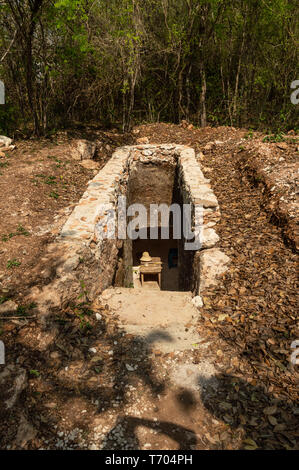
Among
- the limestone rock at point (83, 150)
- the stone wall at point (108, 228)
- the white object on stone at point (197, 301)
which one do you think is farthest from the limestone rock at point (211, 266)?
the limestone rock at point (83, 150)

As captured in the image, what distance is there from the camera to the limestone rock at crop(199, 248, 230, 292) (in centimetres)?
316

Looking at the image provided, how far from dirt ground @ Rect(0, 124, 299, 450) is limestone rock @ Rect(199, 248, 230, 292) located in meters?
0.10

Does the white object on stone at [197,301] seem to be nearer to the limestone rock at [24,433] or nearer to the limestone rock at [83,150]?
the limestone rock at [24,433]

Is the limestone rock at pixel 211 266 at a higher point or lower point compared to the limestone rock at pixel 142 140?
lower

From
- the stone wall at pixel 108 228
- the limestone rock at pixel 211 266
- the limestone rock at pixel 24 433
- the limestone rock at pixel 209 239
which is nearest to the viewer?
the limestone rock at pixel 24 433

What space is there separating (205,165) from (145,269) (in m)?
3.77

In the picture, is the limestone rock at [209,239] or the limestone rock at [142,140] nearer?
the limestone rock at [209,239]

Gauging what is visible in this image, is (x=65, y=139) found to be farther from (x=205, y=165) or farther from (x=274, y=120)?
(x=274, y=120)

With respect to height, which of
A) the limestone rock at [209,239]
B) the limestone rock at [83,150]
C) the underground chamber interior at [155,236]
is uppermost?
the limestone rock at [83,150]

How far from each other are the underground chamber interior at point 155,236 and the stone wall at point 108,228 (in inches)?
2.6

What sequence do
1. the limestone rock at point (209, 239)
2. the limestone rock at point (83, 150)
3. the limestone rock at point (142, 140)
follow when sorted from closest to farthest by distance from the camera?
the limestone rock at point (209, 239), the limestone rock at point (83, 150), the limestone rock at point (142, 140)

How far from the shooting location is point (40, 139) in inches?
253

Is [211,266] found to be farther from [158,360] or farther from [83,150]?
[83,150]

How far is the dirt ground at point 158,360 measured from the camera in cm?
172
